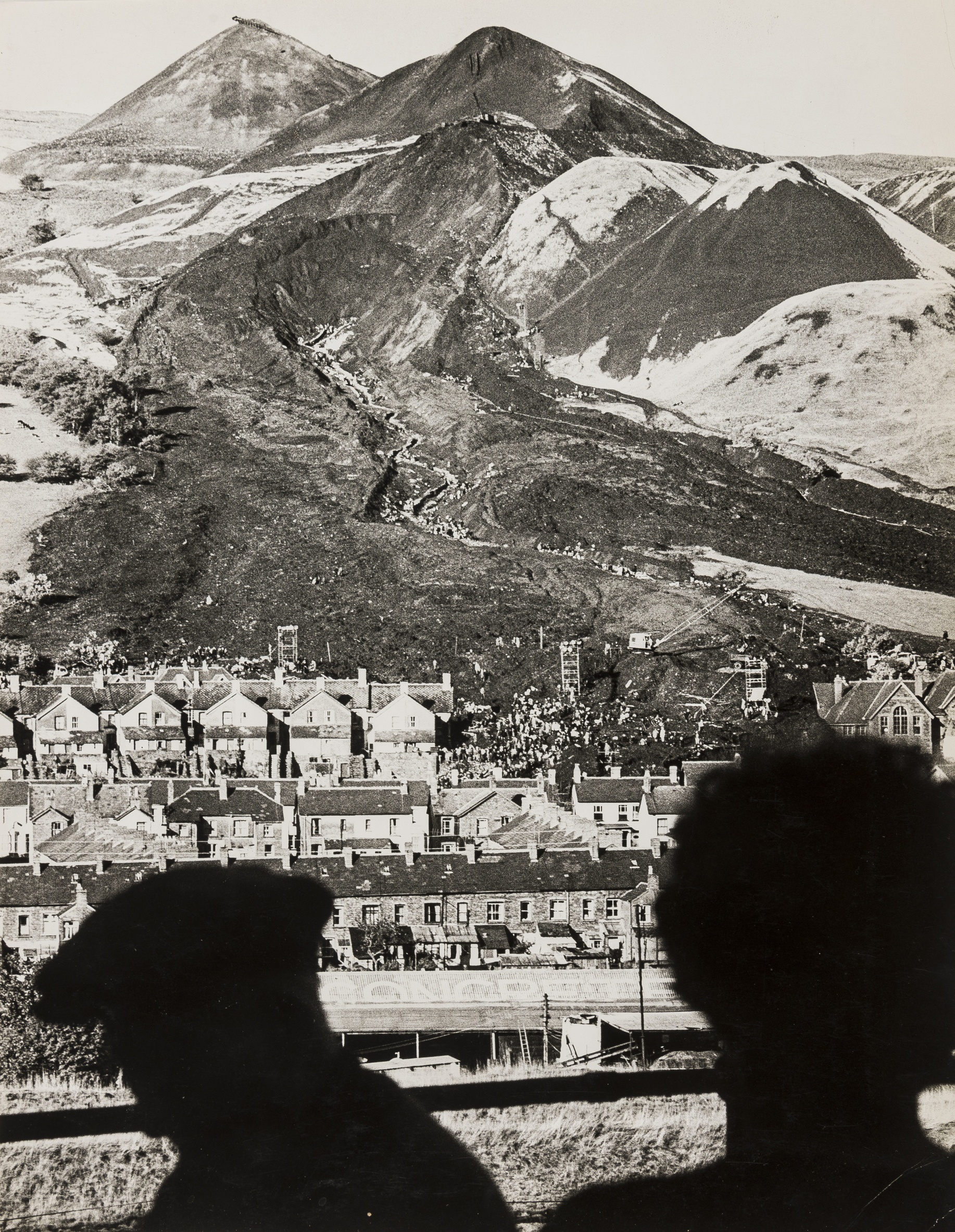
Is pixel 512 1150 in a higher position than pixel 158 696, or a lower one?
lower

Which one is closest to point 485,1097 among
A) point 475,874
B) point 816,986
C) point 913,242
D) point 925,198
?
point 475,874

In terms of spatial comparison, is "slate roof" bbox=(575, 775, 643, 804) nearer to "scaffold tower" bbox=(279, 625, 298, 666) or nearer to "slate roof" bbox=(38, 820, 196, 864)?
"scaffold tower" bbox=(279, 625, 298, 666)

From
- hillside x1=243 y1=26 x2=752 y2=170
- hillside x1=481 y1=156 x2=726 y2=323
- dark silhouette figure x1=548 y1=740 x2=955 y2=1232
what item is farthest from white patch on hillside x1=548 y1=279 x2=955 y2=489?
dark silhouette figure x1=548 y1=740 x2=955 y2=1232

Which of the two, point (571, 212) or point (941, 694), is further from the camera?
point (571, 212)

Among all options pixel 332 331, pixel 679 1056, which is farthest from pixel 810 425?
pixel 679 1056

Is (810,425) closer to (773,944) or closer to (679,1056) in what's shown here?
(773,944)

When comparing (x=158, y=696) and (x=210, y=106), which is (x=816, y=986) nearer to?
(x=158, y=696)
